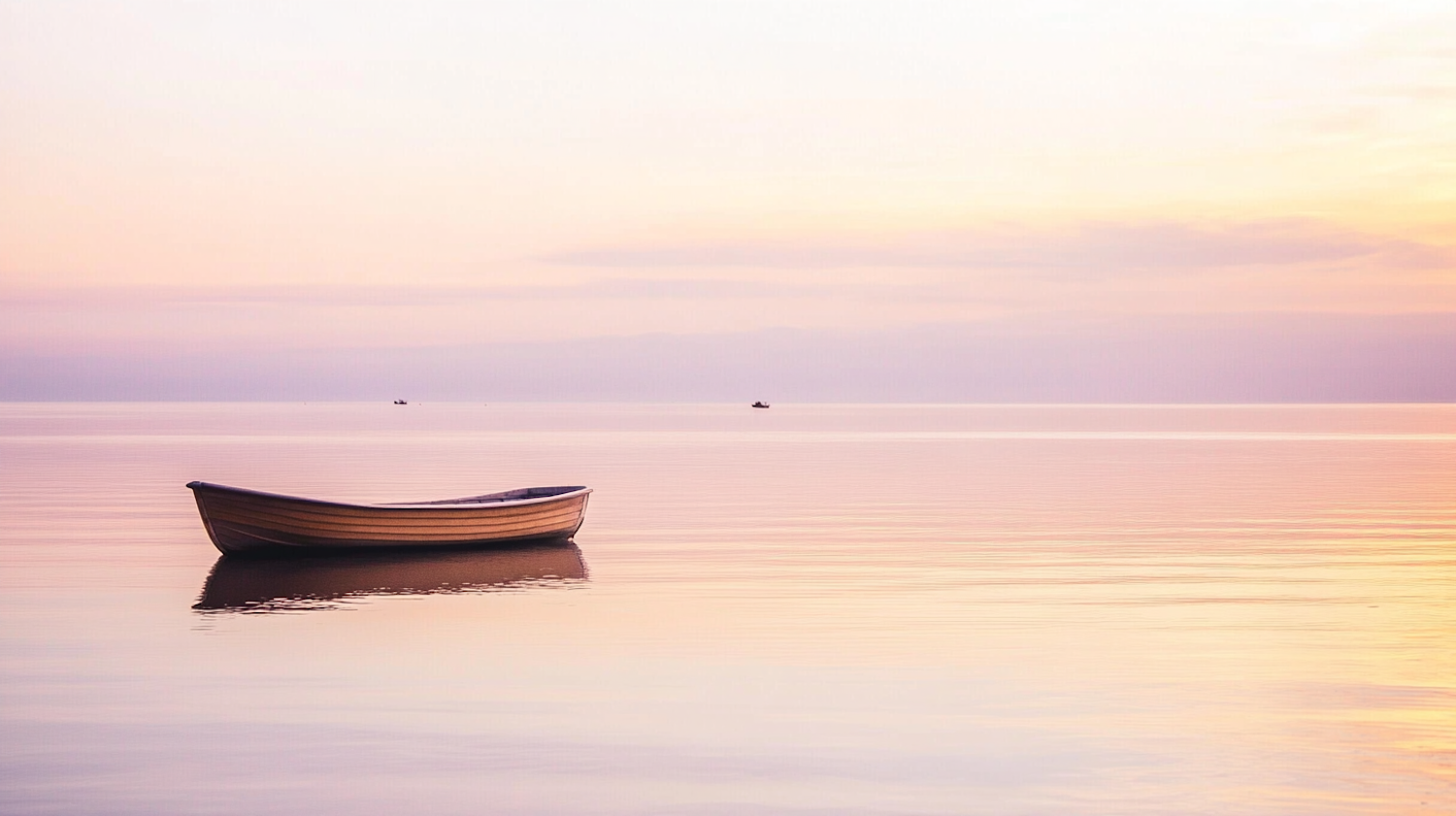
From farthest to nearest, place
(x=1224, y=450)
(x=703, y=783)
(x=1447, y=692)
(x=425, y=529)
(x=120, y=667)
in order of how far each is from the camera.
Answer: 1. (x=1224, y=450)
2. (x=425, y=529)
3. (x=120, y=667)
4. (x=1447, y=692)
5. (x=703, y=783)

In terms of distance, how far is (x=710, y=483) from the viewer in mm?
60094

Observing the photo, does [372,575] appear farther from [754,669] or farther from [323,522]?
[754,669]

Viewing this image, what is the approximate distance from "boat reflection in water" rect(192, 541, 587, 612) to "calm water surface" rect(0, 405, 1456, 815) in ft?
0.59

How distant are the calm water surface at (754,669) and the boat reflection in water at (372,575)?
0.59ft

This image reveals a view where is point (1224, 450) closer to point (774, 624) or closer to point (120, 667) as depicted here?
point (774, 624)

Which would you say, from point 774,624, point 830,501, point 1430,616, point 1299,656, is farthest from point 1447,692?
point 830,501

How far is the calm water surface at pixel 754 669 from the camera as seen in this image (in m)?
13.3

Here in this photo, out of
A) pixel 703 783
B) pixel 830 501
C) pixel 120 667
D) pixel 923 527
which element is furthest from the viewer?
pixel 830 501

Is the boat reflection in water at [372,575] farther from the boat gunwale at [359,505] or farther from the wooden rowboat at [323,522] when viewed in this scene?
the boat gunwale at [359,505]

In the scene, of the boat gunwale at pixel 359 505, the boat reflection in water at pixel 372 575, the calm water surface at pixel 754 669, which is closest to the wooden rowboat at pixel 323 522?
the boat gunwale at pixel 359 505

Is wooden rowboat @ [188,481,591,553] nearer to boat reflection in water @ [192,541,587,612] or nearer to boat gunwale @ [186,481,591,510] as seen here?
boat gunwale @ [186,481,591,510]

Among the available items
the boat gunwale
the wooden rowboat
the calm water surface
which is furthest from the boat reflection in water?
the boat gunwale

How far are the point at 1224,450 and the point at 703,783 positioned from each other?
92915mm

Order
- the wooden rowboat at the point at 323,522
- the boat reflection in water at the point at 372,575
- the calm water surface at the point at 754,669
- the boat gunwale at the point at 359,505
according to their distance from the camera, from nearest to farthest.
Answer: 1. the calm water surface at the point at 754,669
2. the boat reflection in water at the point at 372,575
3. the boat gunwale at the point at 359,505
4. the wooden rowboat at the point at 323,522
